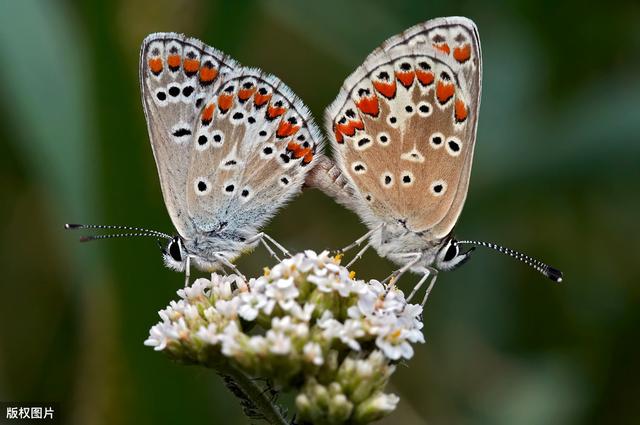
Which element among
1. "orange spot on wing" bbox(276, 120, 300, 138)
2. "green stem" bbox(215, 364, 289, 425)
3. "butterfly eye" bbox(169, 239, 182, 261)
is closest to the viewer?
"green stem" bbox(215, 364, 289, 425)

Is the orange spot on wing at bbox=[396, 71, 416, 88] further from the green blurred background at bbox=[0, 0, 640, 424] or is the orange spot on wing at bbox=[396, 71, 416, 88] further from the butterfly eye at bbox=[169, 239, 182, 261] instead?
the butterfly eye at bbox=[169, 239, 182, 261]

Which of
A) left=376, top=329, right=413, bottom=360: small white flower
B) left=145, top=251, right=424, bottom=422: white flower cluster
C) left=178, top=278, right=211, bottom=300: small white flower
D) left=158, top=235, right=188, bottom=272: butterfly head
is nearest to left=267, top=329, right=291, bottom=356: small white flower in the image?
left=145, top=251, right=424, bottom=422: white flower cluster

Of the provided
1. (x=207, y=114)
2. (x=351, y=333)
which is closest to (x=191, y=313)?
(x=351, y=333)

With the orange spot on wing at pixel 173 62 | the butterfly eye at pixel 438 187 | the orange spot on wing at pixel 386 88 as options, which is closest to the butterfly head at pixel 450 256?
the butterfly eye at pixel 438 187

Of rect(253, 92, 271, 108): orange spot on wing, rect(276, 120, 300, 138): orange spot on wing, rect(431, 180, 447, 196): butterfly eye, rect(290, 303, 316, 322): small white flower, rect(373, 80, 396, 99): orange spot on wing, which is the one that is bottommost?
rect(290, 303, 316, 322): small white flower

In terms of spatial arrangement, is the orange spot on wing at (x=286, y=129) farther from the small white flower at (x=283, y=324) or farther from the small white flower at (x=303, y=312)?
the small white flower at (x=283, y=324)

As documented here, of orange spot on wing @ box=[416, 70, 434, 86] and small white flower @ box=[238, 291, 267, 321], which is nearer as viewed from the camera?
small white flower @ box=[238, 291, 267, 321]
